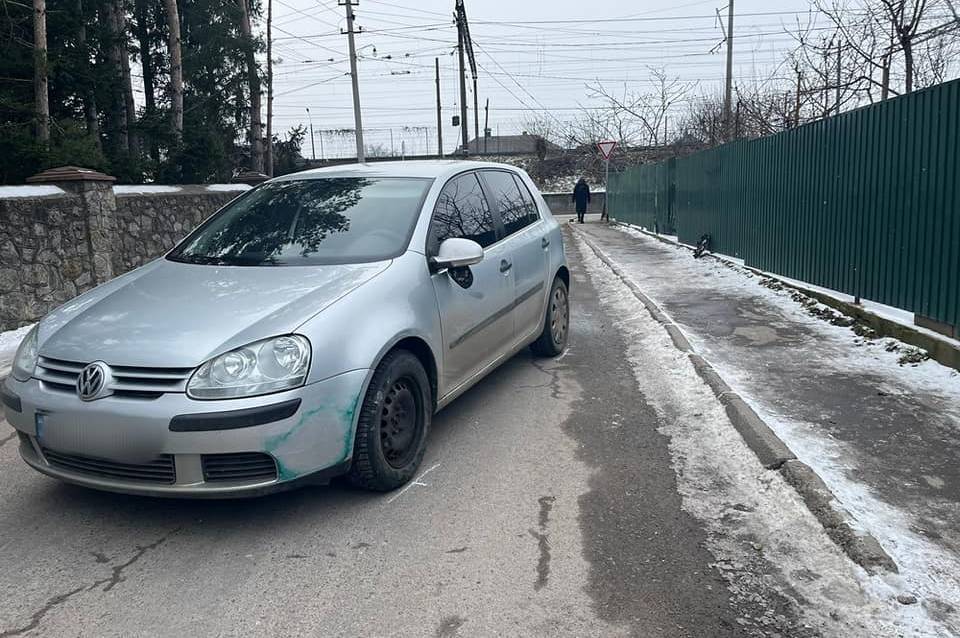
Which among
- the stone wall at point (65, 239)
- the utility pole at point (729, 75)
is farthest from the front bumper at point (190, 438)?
the utility pole at point (729, 75)

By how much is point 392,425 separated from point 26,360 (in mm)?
1843

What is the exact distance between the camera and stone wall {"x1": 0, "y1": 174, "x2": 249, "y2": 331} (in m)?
8.79

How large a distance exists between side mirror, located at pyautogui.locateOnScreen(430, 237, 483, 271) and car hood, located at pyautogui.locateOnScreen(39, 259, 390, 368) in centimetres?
38

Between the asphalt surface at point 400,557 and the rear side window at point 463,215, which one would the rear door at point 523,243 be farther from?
the asphalt surface at point 400,557

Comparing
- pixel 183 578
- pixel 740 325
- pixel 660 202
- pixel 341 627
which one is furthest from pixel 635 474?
pixel 660 202

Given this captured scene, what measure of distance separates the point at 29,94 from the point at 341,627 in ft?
48.6

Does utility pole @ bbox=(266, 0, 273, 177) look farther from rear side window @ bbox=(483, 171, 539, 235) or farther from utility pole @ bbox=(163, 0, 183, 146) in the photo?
rear side window @ bbox=(483, 171, 539, 235)

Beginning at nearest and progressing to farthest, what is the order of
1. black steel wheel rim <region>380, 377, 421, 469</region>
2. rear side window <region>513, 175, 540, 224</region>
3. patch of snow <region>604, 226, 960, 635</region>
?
patch of snow <region>604, 226, 960, 635</region>
black steel wheel rim <region>380, 377, 421, 469</region>
rear side window <region>513, 175, 540, 224</region>

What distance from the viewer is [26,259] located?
8945 mm

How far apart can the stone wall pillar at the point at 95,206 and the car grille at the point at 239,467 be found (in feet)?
25.3

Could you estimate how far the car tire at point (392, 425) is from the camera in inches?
148

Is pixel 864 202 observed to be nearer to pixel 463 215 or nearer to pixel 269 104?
pixel 463 215

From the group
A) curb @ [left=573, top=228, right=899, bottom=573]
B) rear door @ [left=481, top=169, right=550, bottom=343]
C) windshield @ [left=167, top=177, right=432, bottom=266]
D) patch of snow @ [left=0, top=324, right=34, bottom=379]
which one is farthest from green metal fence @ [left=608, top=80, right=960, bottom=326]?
patch of snow @ [left=0, top=324, right=34, bottom=379]

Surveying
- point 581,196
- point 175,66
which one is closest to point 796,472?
point 175,66
